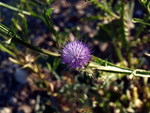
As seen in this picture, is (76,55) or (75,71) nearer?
(76,55)

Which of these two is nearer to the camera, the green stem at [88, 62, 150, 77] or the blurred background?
the green stem at [88, 62, 150, 77]

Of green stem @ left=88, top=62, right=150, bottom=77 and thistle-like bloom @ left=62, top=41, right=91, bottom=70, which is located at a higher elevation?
thistle-like bloom @ left=62, top=41, right=91, bottom=70

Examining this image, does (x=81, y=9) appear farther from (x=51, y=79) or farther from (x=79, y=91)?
(x=79, y=91)

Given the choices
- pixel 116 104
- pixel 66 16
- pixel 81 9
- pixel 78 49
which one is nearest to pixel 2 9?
pixel 66 16

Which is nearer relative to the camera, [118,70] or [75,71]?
[118,70]

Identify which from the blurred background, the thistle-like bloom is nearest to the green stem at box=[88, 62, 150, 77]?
the thistle-like bloom


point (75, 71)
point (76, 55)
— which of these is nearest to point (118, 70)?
point (76, 55)

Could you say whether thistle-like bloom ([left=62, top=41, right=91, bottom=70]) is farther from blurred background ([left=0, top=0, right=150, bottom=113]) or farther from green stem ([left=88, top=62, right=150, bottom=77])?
blurred background ([left=0, top=0, right=150, bottom=113])

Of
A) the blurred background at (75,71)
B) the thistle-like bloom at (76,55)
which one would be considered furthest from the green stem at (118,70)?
the blurred background at (75,71)

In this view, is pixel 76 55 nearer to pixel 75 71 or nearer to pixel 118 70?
pixel 118 70
